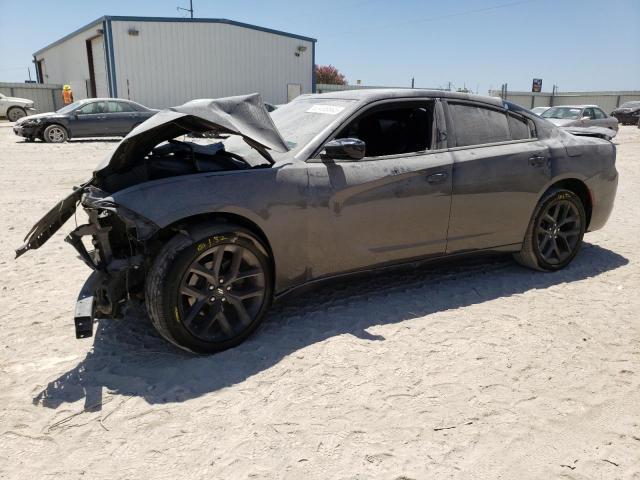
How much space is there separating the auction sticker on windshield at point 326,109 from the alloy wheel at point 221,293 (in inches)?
52.5

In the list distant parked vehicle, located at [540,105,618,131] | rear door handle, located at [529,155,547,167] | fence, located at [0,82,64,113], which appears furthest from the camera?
fence, located at [0,82,64,113]

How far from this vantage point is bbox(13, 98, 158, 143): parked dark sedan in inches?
638

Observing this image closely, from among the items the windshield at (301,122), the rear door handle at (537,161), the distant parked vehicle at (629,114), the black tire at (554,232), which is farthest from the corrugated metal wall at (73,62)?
the distant parked vehicle at (629,114)

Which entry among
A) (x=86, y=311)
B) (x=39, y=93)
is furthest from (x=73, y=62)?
(x=86, y=311)

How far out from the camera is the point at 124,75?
26.2m

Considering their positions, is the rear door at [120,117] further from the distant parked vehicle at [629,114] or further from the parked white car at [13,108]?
the distant parked vehicle at [629,114]

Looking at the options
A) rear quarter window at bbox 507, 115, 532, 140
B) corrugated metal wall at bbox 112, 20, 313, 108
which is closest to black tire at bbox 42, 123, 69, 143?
corrugated metal wall at bbox 112, 20, 313, 108

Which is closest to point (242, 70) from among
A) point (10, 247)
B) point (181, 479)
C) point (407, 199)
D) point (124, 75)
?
point (124, 75)

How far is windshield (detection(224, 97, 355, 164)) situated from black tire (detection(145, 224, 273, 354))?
2.44ft

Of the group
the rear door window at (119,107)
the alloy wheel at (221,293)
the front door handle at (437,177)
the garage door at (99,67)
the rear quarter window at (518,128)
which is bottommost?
the alloy wheel at (221,293)

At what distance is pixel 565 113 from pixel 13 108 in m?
25.4

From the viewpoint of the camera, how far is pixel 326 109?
13.4 feet

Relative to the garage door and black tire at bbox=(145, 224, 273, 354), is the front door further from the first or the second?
the garage door

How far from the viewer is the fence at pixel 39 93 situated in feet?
105
